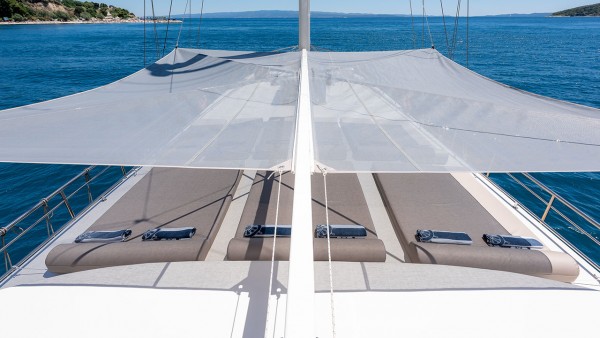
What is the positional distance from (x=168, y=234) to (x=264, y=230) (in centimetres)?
99

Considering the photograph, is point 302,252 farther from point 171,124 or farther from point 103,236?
point 103,236

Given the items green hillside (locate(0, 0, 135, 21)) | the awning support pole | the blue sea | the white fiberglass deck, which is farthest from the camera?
green hillside (locate(0, 0, 135, 21))

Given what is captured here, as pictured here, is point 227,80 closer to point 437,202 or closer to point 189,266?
point 189,266

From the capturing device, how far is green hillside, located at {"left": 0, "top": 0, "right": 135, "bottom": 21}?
2638 inches

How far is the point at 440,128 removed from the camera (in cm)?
319

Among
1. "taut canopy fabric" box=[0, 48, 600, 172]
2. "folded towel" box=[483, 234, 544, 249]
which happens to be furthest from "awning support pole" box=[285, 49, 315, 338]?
"folded towel" box=[483, 234, 544, 249]

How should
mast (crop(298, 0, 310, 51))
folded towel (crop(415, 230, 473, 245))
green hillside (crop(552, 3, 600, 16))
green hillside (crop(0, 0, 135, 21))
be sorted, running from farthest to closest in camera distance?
green hillside (crop(552, 3, 600, 16)) → green hillside (crop(0, 0, 135, 21)) → mast (crop(298, 0, 310, 51)) → folded towel (crop(415, 230, 473, 245))

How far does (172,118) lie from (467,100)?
337 centimetres

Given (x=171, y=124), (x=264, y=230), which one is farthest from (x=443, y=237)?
(x=171, y=124)

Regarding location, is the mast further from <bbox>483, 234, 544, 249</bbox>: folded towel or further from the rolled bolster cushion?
<bbox>483, 234, 544, 249</bbox>: folded towel

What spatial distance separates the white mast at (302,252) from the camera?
138cm

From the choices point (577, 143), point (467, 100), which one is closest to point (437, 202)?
point (467, 100)

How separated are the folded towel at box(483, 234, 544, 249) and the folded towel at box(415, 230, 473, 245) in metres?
0.25

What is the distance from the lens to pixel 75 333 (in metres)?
2.20
